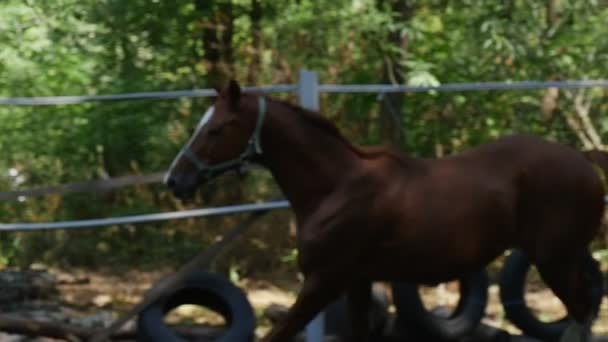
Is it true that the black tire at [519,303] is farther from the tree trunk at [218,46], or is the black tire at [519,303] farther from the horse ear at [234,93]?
the tree trunk at [218,46]

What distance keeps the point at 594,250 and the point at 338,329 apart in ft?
12.6

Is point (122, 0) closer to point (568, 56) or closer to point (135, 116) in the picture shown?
point (135, 116)

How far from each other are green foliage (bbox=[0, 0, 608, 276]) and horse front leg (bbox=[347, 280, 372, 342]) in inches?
130

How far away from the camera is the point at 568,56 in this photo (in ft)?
32.2

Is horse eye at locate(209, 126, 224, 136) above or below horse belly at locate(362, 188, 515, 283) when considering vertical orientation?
above

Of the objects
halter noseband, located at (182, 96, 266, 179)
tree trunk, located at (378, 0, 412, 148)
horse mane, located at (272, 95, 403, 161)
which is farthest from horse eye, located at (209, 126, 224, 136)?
tree trunk, located at (378, 0, 412, 148)

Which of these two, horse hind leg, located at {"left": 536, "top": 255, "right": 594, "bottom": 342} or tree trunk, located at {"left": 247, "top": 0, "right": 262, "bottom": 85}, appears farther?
tree trunk, located at {"left": 247, "top": 0, "right": 262, "bottom": 85}

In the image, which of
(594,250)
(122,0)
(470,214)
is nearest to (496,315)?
(594,250)

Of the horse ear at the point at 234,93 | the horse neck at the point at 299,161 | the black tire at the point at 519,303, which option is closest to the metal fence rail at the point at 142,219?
the horse neck at the point at 299,161

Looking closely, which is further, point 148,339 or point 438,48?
point 438,48

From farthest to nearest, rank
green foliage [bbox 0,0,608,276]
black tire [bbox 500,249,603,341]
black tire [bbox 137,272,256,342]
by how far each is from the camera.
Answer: green foliage [bbox 0,0,608,276] < black tire [bbox 500,249,603,341] < black tire [bbox 137,272,256,342]

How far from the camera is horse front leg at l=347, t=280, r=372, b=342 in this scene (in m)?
5.97

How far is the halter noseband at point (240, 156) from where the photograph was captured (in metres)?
5.38

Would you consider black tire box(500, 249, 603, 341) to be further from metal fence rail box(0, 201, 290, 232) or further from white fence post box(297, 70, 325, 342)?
metal fence rail box(0, 201, 290, 232)
